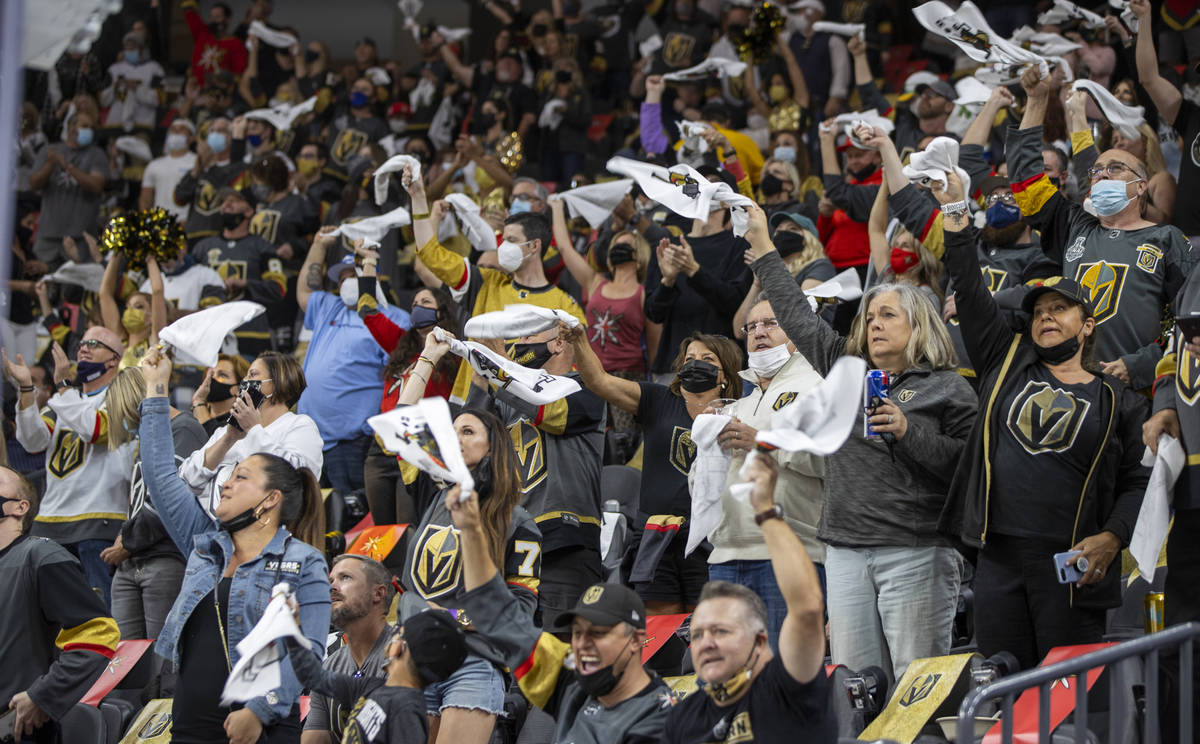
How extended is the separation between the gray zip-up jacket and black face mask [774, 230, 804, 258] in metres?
2.40

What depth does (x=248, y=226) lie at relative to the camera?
1126 cm

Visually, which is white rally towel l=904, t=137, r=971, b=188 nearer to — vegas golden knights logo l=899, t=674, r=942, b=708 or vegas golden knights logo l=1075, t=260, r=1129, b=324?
vegas golden knights logo l=1075, t=260, r=1129, b=324

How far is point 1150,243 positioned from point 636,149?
6.95 m

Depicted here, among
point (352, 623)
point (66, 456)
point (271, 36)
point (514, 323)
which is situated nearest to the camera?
point (352, 623)

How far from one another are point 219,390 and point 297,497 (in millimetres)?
2363

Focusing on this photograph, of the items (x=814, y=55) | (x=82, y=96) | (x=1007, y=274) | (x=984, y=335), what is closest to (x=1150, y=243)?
(x=1007, y=274)

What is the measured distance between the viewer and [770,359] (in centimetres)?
583

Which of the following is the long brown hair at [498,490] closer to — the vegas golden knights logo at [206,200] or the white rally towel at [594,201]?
the white rally towel at [594,201]

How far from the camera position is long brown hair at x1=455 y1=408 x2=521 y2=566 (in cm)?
497

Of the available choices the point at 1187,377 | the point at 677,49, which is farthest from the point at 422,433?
the point at 677,49

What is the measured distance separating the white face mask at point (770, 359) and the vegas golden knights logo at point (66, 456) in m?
3.93

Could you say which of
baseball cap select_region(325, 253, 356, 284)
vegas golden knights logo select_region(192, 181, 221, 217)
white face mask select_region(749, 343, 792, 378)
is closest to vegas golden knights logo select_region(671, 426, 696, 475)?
white face mask select_region(749, 343, 792, 378)

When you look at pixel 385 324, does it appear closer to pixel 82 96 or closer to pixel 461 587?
pixel 461 587

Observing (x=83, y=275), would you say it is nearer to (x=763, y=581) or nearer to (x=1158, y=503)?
(x=763, y=581)
